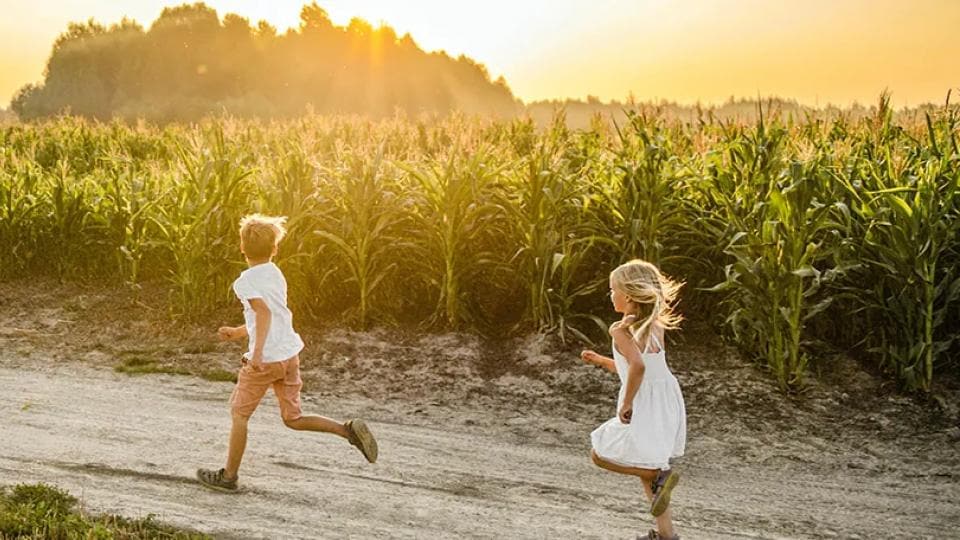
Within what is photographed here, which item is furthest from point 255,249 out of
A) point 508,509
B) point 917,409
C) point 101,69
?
point 101,69

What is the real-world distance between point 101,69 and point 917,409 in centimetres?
5967

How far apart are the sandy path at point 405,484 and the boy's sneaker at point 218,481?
0.06 meters

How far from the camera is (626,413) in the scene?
5309mm

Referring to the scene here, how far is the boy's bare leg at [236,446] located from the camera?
6141 mm

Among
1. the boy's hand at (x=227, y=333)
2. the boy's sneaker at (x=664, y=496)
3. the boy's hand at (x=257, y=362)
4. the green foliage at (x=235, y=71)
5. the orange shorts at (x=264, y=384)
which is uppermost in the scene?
the green foliage at (x=235, y=71)

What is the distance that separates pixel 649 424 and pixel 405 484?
1.92 metres

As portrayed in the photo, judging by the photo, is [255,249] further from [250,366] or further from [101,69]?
[101,69]

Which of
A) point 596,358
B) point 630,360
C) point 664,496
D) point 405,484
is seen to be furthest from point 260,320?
point 664,496

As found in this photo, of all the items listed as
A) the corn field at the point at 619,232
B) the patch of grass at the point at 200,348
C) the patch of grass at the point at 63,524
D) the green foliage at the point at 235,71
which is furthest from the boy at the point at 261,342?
the green foliage at the point at 235,71

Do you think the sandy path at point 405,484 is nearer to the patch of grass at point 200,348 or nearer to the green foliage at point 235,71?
the patch of grass at point 200,348

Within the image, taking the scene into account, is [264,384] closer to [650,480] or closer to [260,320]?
[260,320]

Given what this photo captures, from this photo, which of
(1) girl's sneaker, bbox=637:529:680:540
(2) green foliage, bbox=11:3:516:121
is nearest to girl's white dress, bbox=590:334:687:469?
(1) girl's sneaker, bbox=637:529:680:540

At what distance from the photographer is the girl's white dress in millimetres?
5309

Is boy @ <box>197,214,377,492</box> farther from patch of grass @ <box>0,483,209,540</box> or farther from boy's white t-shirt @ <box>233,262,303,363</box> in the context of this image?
patch of grass @ <box>0,483,209,540</box>
